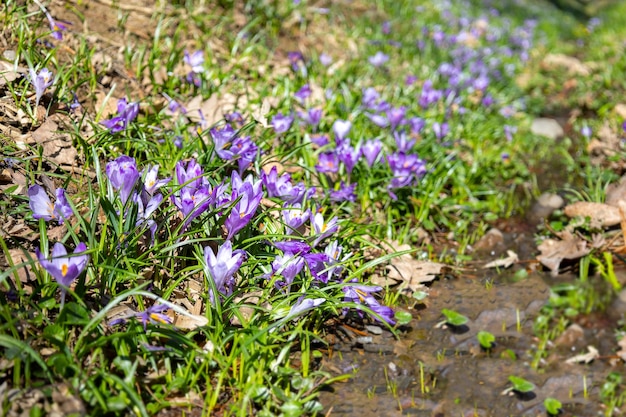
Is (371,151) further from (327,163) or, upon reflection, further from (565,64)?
(565,64)

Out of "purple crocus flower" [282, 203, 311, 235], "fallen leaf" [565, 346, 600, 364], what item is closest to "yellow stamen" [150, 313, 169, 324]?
"purple crocus flower" [282, 203, 311, 235]

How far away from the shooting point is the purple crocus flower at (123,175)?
2025 millimetres

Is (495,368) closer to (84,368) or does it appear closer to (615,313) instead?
(615,313)

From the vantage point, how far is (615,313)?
298 cm

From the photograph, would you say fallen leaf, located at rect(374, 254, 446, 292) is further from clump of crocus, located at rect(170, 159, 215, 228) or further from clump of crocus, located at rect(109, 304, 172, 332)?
clump of crocus, located at rect(109, 304, 172, 332)

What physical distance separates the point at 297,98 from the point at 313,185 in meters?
0.98

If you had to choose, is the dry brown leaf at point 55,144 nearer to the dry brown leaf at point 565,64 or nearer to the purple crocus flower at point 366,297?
the purple crocus flower at point 366,297

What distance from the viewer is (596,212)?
11.0 feet

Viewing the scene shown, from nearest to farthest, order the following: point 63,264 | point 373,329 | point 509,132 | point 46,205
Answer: point 63,264 < point 46,205 < point 373,329 < point 509,132

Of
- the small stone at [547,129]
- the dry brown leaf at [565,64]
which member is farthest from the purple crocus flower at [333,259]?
the dry brown leaf at [565,64]

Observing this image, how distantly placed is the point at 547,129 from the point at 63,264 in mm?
4441

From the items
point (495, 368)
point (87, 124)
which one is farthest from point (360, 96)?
point (495, 368)

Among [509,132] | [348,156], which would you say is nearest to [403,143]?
[348,156]

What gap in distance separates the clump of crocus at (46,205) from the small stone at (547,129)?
13.5ft
